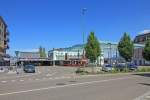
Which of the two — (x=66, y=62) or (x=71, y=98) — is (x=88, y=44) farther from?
(x=66, y=62)

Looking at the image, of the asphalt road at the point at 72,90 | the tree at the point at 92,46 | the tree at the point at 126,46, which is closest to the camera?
the asphalt road at the point at 72,90

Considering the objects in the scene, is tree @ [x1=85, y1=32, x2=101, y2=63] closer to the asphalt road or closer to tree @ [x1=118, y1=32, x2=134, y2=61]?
tree @ [x1=118, y1=32, x2=134, y2=61]

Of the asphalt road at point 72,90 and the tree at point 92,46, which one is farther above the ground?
the tree at point 92,46

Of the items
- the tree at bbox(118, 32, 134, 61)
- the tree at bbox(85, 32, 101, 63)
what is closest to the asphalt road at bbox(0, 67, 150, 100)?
the tree at bbox(118, 32, 134, 61)

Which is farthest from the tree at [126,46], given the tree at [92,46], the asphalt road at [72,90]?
the asphalt road at [72,90]

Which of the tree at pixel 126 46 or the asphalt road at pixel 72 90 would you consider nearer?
the asphalt road at pixel 72 90

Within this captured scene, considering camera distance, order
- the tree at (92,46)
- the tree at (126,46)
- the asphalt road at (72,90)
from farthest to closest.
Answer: the tree at (92,46) → the tree at (126,46) → the asphalt road at (72,90)

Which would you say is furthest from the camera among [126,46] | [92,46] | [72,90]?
[92,46]

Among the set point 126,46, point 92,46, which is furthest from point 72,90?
point 92,46

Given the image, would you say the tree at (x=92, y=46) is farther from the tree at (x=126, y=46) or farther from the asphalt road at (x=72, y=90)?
the asphalt road at (x=72, y=90)

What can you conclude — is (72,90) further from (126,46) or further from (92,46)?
(92,46)

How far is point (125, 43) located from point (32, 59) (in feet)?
372

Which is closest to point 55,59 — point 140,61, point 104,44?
point 104,44

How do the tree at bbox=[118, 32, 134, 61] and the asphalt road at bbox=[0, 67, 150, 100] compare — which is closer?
the asphalt road at bbox=[0, 67, 150, 100]
